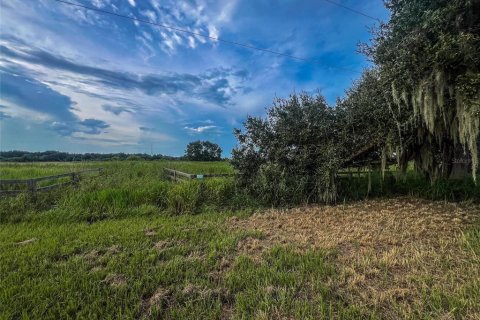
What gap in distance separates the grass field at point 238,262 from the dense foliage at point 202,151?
44648 millimetres

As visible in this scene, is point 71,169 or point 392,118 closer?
point 392,118

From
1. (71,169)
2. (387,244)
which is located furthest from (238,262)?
(71,169)

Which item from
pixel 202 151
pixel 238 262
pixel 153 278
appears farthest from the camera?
pixel 202 151

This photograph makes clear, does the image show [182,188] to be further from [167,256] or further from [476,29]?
[476,29]

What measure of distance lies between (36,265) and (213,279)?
2.44 metres

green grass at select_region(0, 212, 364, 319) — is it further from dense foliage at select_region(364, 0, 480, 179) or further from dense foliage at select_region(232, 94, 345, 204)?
dense foliage at select_region(364, 0, 480, 179)

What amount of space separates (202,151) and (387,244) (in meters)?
50.0

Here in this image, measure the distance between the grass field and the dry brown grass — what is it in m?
0.02

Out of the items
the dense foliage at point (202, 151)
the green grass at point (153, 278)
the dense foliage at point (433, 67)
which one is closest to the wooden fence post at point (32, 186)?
the green grass at point (153, 278)

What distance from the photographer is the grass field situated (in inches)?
94.6

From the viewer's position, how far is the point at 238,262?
3363 mm

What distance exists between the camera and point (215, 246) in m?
3.99

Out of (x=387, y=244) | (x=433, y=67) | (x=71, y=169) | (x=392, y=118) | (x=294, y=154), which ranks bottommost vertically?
(x=387, y=244)

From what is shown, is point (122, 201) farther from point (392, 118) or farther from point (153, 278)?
point (392, 118)
